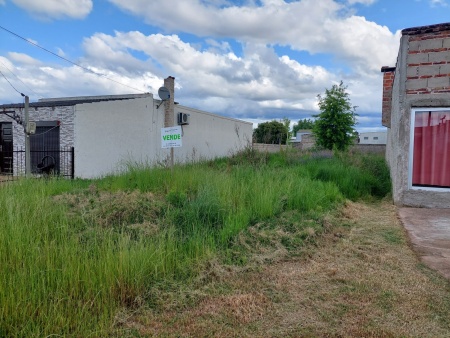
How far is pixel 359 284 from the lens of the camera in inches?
110

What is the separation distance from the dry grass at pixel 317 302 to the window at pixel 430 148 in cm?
297

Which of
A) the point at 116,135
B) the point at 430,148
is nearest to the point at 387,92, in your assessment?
the point at 430,148

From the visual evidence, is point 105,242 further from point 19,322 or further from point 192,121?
point 192,121

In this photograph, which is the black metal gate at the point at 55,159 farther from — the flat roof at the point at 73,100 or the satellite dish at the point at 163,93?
the satellite dish at the point at 163,93

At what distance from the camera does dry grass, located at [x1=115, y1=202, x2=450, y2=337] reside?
2158 mm

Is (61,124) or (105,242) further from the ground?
(61,124)

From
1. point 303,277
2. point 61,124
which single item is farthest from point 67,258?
point 61,124

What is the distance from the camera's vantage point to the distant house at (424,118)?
223 inches

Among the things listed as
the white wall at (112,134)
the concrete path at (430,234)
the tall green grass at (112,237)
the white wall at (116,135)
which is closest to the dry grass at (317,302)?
the concrete path at (430,234)

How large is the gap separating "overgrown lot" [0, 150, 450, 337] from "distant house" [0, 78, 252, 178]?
6062 millimetres

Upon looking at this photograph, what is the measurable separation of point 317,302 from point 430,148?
16.2 feet

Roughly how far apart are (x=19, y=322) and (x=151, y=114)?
10239 mm

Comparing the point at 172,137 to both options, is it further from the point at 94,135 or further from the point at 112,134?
the point at 94,135

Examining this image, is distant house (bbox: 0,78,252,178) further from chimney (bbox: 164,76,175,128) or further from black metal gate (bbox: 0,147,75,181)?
chimney (bbox: 164,76,175,128)
